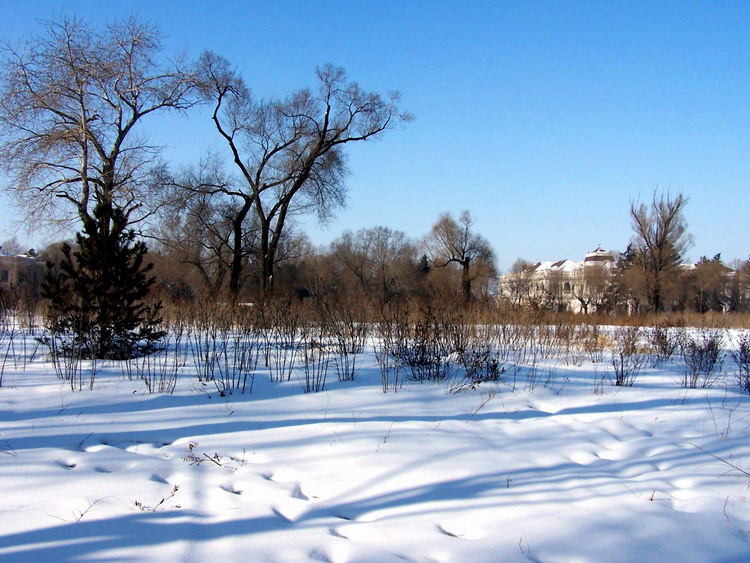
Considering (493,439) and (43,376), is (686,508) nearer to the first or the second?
(493,439)

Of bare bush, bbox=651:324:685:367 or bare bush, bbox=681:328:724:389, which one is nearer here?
bare bush, bbox=681:328:724:389

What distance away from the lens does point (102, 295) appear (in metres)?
7.70

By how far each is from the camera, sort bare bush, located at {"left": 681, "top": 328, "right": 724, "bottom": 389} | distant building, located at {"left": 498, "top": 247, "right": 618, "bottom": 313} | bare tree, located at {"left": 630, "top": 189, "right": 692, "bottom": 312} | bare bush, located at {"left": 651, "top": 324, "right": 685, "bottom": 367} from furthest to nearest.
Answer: bare tree, located at {"left": 630, "top": 189, "right": 692, "bottom": 312} < distant building, located at {"left": 498, "top": 247, "right": 618, "bottom": 313} < bare bush, located at {"left": 651, "top": 324, "right": 685, "bottom": 367} < bare bush, located at {"left": 681, "top": 328, "right": 724, "bottom": 389}

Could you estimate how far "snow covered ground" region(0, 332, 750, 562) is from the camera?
104 inches

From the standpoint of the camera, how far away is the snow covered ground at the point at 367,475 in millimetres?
2629

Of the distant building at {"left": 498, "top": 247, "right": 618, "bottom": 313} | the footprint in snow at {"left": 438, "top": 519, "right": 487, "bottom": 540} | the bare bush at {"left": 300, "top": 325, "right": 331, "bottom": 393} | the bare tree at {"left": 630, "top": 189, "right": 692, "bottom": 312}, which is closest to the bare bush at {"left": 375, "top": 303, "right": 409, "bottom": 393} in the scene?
the bare bush at {"left": 300, "top": 325, "right": 331, "bottom": 393}

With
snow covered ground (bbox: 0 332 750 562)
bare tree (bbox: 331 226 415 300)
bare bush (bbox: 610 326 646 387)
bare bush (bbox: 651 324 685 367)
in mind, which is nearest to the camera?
snow covered ground (bbox: 0 332 750 562)

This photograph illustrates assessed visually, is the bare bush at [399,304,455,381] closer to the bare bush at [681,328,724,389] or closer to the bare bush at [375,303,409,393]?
the bare bush at [375,303,409,393]

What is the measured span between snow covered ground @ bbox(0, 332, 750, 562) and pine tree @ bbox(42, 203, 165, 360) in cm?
166

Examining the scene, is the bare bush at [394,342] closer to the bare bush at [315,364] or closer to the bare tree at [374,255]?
the bare bush at [315,364]

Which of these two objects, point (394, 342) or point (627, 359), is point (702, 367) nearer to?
point (627, 359)

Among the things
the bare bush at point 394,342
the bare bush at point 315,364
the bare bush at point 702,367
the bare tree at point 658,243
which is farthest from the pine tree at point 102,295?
the bare tree at point 658,243

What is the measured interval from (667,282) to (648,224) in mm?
3981

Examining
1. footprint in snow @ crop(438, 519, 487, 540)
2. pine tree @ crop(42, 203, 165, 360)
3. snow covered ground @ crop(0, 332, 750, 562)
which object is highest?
pine tree @ crop(42, 203, 165, 360)
